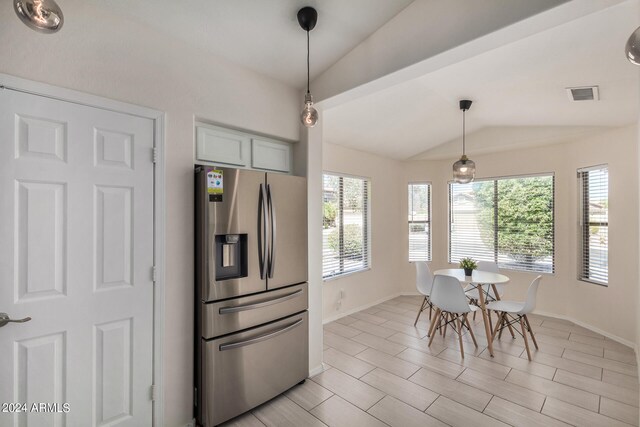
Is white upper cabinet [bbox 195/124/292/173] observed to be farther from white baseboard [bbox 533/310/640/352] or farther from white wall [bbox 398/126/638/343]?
white baseboard [bbox 533/310/640/352]

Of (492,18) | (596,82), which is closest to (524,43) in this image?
(492,18)

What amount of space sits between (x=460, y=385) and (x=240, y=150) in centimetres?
280

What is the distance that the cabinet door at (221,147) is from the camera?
228 centimetres

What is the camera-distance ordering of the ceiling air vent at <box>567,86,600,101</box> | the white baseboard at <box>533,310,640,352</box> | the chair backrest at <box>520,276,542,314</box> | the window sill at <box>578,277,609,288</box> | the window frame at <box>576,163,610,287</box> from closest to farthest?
the ceiling air vent at <box>567,86,600,101</box> < the chair backrest at <box>520,276,542,314</box> < the white baseboard at <box>533,310,640,352</box> < the window sill at <box>578,277,609,288</box> < the window frame at <box>576,163,610,287</box>

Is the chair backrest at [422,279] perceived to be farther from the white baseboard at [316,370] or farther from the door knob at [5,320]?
the door knob at [5,320]

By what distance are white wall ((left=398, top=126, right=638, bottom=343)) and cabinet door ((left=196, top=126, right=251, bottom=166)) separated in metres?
3.89

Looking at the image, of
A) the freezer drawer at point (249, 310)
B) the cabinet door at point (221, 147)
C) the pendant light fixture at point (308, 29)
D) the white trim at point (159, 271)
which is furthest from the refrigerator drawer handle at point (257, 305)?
the pendant light fixture at point (308, 29)

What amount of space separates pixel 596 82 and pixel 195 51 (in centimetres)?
338

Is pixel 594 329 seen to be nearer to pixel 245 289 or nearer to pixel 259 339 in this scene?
pixel 259 339

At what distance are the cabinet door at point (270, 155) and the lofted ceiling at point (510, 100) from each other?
35.2 inches

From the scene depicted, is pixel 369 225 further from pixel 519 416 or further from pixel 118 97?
pixel 118 97

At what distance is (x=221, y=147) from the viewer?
7.89 ft

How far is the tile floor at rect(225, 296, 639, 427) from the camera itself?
2248 millimetres

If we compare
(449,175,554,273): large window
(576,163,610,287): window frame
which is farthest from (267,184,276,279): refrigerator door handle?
(576,163,610,287): window frame
